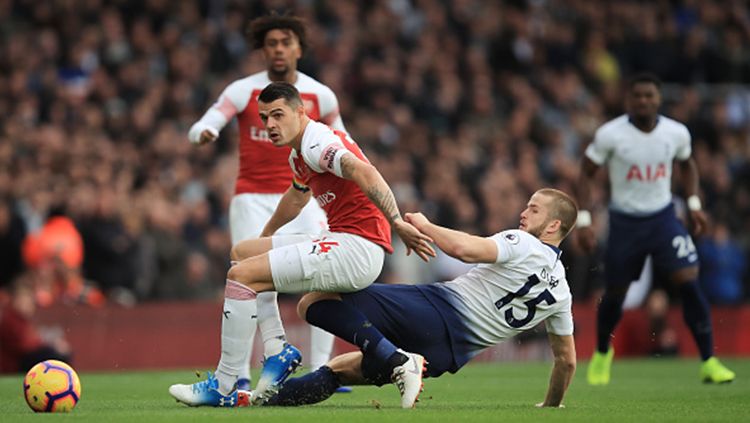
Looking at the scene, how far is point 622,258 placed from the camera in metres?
12.7

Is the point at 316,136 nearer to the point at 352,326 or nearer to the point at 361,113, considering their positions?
the point at 352,326

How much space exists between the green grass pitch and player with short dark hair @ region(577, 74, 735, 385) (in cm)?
68

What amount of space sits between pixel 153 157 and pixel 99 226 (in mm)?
2053

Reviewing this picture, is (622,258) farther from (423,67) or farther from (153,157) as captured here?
(423,67)

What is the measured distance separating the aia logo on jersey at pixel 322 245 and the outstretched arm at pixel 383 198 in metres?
0.47

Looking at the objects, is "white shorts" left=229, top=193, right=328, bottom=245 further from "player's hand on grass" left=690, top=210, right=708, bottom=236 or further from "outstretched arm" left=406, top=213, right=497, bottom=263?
"player's hand on grass" left=690, top=210, right=708, bottom=236

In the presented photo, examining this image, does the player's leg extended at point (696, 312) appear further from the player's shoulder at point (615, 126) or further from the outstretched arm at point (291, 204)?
the outstretched arm at point (291, 204)

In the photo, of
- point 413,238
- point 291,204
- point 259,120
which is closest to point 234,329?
point 291,204

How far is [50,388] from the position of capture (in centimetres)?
833

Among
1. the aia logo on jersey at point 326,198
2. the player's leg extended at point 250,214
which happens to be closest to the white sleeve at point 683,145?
the player's leg extended at point 250,214

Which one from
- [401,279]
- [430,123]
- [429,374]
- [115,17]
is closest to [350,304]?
[429,374]

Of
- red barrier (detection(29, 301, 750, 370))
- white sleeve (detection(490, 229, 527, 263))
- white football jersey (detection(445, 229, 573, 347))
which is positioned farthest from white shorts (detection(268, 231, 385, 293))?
red barrier (detection(29, 301, 750, 370))

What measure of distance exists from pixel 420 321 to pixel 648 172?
15.8 ft

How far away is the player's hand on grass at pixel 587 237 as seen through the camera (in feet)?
41.3
